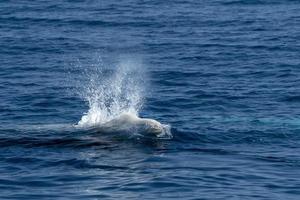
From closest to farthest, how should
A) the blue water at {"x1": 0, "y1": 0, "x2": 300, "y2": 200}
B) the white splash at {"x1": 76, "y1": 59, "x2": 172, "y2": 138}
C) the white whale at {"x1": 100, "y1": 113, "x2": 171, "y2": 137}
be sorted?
the blue water at {"x1": 0, "y1": 0, "x2": 300, "y2": 200} → the white whale at {"x1": 100, "y1": 113, "x2": 171, "y2": 137} → the white splash at {"x1": 76, "y1": 59, "x2": 172, "y2": 138}

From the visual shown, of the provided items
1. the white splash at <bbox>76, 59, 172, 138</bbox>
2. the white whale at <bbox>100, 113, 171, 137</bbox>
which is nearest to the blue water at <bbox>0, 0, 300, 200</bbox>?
the white splash at <bbox>76, 59, 172, 138</bbox>

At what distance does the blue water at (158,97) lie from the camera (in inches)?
1155

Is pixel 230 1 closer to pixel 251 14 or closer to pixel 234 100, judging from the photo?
pixel 251 14

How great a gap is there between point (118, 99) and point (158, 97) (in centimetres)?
219

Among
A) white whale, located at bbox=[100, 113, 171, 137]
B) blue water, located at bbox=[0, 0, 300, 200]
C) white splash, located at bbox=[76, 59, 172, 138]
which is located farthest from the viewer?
white splash, located at bbox=[76, 59, 172, 138]

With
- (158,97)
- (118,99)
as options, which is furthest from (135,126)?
(158,97)

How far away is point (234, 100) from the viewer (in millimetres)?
43500

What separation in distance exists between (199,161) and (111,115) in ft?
24.1

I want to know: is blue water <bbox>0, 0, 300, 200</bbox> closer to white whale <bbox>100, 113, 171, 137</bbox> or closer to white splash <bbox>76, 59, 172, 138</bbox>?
white splash <bbox>76, 59, 172, 138</bbox>

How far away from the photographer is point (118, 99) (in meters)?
43.2

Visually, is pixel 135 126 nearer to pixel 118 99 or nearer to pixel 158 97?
pixel 118 99

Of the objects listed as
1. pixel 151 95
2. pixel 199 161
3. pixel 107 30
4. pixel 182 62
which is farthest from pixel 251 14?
pixel 199 161

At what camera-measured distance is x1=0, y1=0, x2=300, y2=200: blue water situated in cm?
2933

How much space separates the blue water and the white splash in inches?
12.0
